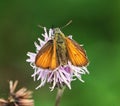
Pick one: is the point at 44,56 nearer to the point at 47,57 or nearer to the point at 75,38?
the point at 47,57

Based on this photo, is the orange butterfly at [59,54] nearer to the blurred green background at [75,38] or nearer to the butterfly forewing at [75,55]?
the butterfly forewing at [75,55]

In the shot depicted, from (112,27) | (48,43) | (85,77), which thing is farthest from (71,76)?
(112,27)

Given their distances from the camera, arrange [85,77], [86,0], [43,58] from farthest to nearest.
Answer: [86,0] < [85,77] < [43,58]

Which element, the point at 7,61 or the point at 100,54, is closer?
the point at 100,54

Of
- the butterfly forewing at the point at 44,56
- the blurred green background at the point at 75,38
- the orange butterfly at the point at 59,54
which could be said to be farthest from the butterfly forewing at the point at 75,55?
the blurred green background at the point at 75,38

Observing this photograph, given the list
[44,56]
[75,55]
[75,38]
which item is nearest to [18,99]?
[44,56]

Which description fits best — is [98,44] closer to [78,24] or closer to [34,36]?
[78,24]

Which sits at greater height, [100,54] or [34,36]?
[34,36]

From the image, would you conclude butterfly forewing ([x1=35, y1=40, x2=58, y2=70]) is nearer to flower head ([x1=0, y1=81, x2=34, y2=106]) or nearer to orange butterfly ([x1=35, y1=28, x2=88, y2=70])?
orange butterfly ([x1=35, y1=28, x2=88, y2=70])
